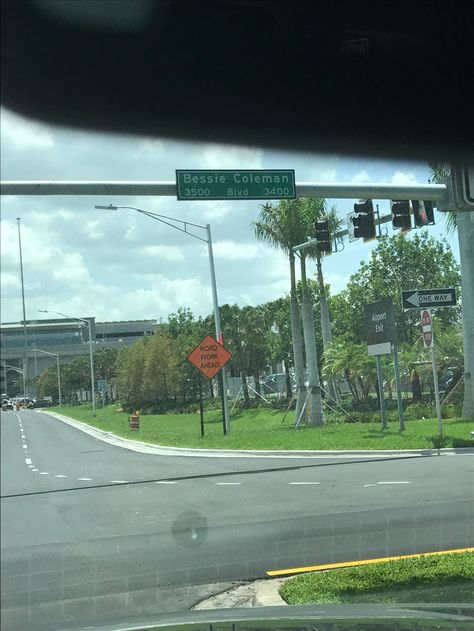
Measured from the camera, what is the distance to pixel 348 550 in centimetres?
837

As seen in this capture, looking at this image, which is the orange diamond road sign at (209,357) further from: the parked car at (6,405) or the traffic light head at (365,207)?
the traffic light head at (365,207)

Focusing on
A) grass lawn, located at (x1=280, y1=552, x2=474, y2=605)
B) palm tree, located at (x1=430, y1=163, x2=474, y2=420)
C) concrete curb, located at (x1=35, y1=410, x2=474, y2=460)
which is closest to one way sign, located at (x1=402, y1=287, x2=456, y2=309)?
concrete curb, located at (x1=35, y1=410, x2=474, y2=460)

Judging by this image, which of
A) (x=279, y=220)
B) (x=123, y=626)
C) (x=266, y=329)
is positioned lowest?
(x=123, y=626)

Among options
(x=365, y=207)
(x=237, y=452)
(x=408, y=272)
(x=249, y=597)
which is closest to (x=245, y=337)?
(x=408, y=272)

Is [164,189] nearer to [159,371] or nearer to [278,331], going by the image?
[159,371]

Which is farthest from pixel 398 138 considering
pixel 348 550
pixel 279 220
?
pixel 279 220

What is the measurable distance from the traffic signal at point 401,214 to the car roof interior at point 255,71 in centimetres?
435

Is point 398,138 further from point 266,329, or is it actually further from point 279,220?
point 266,329

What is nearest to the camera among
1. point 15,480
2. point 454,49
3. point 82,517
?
point 454,49

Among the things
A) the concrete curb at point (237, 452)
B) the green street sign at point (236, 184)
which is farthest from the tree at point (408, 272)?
the green street sign at point (236, 184)

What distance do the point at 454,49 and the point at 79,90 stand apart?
3468 millimetres

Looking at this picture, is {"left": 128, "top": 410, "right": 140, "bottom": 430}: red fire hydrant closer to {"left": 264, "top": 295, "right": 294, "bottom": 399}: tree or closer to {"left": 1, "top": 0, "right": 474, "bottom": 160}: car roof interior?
{"left": 264, "top": 295, "right": 294, "bottom": 399}: tree

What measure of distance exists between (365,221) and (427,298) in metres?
2.64

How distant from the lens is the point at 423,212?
1312cm
